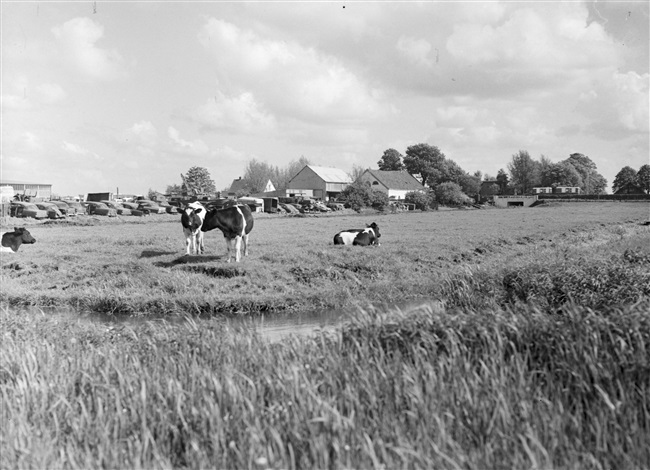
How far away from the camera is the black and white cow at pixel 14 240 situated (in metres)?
22.5

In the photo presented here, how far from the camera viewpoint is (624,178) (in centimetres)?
12900

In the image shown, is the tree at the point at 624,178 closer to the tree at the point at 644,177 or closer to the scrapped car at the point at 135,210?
the tree at the point at 644,177

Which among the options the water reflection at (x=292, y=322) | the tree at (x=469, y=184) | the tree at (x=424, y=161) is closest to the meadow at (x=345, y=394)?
the water reflection at (x=292, y=322)

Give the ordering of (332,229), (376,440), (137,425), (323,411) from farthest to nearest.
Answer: (332,229)
(137,425)
(323,411)
(376,440)

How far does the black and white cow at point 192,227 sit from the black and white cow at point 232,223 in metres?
0.22

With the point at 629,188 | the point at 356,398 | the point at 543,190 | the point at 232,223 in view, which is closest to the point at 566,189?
the point at 543,190

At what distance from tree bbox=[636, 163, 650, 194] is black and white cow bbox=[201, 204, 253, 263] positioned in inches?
4639

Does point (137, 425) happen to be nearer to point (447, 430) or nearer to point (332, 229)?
point (447, 430)

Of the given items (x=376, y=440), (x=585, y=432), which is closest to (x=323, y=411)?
(x=376, y=440)

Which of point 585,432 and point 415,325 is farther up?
point 415,325

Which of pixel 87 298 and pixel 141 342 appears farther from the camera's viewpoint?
pixel 87 298

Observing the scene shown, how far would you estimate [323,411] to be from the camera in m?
6.88

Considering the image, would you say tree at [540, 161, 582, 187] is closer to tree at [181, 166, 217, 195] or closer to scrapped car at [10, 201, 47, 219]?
tree at [181, 166, 217, 195]

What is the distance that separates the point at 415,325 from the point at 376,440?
2.94m
